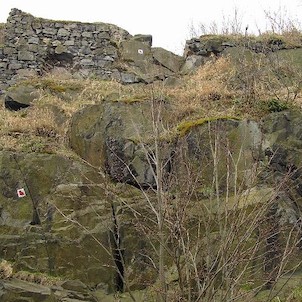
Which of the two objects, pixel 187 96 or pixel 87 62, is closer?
pixel 187 96

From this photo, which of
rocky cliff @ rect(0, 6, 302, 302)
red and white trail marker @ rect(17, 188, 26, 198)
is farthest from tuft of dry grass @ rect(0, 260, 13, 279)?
red and white trail marker @ rect(17, 188, 26, 198)

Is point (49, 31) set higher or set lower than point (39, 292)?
higher

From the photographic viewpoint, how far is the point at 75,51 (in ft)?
41.3

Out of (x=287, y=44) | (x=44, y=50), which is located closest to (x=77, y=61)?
(x=44, y=50)

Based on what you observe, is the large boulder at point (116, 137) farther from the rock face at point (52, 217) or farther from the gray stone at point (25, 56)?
the gray stone at point (25, 56)

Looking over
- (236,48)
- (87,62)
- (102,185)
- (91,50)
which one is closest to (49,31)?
(91,50)

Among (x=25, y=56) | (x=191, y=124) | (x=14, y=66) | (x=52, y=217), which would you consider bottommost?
(x=52, y=217)

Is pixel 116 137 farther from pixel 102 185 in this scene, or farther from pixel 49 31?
pixel 49 31

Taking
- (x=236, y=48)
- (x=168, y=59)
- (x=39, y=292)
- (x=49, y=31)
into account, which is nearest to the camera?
(x=39, y=292)

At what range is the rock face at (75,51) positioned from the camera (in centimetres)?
1214

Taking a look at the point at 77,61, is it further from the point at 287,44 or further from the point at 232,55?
the point at 287,44

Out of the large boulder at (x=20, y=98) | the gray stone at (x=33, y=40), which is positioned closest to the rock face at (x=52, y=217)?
the large boulder at (x=20, y=98)

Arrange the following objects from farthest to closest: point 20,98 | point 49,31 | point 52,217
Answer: point 49,31
point 20,98
point 52,217

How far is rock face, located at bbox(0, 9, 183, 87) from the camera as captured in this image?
12.1m
